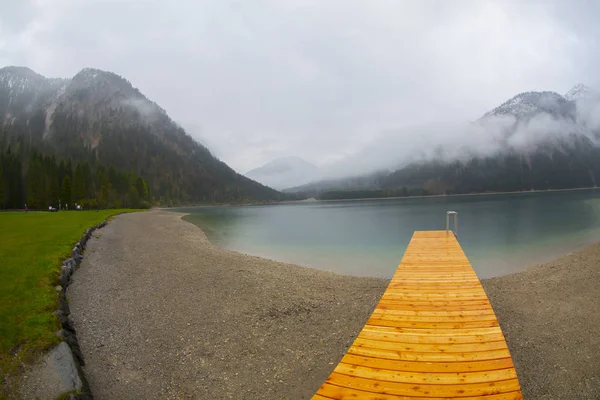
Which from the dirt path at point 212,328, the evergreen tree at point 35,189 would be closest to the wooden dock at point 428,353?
the dirt path at point 212,328

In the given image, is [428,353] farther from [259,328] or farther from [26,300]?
[26,300]

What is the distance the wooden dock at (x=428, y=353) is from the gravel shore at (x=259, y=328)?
5.85ft

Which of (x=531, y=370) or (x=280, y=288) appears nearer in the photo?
(x=531, y=370)

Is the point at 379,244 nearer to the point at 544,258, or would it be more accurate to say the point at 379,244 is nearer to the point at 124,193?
the point at 544,258

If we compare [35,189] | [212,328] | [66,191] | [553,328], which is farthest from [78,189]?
[553,328]

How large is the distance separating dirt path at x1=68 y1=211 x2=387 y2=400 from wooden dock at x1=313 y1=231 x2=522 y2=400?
6.47 ft

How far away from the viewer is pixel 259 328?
31.3 feet

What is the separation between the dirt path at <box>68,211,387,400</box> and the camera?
6926mm

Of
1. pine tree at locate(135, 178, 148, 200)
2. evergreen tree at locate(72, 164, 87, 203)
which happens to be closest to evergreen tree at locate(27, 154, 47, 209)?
evergreen tree at locate(72, 164, 87, 203)

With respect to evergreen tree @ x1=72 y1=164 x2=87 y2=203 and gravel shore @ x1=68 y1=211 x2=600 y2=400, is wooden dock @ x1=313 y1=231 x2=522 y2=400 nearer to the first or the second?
gravel shore @ x1=68 y1=211 x2=600 y2=400

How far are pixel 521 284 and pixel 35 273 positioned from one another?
19882mm

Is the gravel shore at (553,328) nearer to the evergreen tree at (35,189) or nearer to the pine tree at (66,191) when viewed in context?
the pine tree at (66,191)

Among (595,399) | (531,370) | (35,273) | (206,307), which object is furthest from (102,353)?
(595,399)

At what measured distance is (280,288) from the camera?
13523 millimetres
